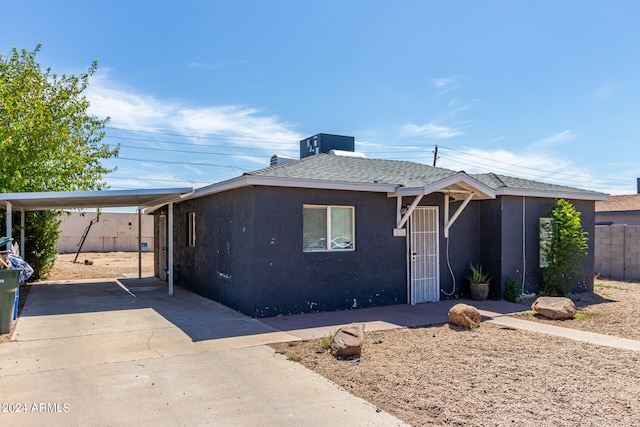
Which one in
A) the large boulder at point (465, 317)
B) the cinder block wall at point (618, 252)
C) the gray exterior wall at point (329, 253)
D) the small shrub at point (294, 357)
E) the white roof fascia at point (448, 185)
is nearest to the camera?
the small shrub at point (294, 357)

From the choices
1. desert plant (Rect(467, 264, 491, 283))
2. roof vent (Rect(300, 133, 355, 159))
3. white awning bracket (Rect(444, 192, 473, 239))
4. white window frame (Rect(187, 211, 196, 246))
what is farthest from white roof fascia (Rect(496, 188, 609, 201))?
white window frame (Rect(187, 211, 196, 246))

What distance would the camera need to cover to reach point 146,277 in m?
15.7

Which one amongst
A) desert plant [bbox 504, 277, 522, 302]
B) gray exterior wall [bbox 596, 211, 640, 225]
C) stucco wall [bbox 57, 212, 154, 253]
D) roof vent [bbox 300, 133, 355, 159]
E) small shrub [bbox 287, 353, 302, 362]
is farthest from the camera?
→ stucco wall [bbox 57, 212, 154, 253]

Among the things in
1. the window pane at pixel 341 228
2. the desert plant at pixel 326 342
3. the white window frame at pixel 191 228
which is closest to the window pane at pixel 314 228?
the window pane at pixel 341 228

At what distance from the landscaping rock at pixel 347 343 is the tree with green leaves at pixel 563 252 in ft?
22.6

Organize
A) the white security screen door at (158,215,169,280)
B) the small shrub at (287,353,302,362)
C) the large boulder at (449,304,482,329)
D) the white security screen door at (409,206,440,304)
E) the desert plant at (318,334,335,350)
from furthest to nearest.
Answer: the white security screen door at (158,215,169,280) < the white security screen door at (409,206,440,304) < the large boulder at (449,304,482,329) < the desert plant at (318,334,335,350) < the small shrub at (287,353,302,362)

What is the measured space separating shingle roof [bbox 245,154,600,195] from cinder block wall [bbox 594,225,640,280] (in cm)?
476

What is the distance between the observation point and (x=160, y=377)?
4.97 metres

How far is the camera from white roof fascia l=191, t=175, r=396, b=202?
7930mm

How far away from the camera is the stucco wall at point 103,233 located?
28.0m

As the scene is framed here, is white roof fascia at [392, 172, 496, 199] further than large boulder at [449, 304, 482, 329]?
Yes

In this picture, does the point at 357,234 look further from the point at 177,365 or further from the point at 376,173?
the point at 177,365

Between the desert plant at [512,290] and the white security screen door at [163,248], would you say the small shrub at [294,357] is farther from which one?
the white security screen door at [163,248]

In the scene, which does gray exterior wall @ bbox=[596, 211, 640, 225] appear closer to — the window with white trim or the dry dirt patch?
the dry dirt patch
